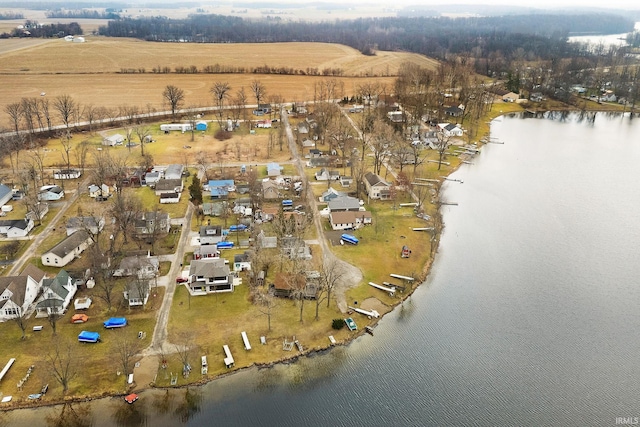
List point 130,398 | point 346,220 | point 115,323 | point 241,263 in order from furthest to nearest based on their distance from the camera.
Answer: point 346,220 < point 241,263 < point 115,323 < point 130,398

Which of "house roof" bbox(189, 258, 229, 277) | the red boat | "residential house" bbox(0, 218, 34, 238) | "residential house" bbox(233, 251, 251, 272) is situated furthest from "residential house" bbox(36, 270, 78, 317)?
"residential house" bbox(233, 251, 251, 272)

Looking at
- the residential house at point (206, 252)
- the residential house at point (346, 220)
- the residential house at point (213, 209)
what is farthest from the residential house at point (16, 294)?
the residential house at point (346, 220)

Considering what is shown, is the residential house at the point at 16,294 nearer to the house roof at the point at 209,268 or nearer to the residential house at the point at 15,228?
the residential house at the point at 15,228

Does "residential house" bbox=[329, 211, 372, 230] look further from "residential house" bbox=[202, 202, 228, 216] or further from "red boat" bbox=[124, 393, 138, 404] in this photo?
"red boat" bbox=[124, 393, 138, 404]

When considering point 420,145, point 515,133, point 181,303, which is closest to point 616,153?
point 515,133

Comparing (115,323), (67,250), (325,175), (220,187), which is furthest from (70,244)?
(325,175)

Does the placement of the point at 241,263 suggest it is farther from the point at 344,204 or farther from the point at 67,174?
the point at 67,174
